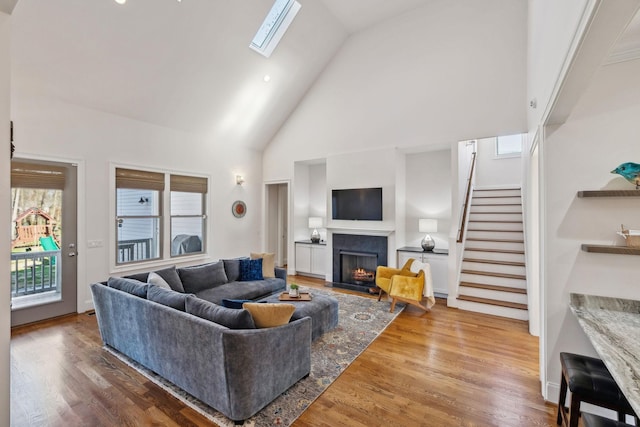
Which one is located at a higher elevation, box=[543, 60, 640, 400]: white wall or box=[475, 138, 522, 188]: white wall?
box=[475, 138, 522, 188]: white wall

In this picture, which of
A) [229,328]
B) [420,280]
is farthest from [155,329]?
[420,280]

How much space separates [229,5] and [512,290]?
608 cm

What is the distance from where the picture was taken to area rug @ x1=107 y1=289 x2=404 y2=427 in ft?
7.15

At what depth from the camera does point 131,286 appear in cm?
305

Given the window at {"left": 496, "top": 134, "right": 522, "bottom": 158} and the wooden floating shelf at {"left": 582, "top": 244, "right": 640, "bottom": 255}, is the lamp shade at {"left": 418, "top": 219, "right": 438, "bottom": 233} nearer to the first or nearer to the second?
the wooden floating shelf at {"left": 582, "top": 244, "right": 640, "bottom": 255}

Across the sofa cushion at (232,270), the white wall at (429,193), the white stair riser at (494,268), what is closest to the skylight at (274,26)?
the white wall at (429,193)

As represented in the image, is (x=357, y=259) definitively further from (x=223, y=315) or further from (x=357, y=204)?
(x=223, y=315)

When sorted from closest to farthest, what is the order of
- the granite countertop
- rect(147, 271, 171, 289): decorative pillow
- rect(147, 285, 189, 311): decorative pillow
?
the granite countertop
rect(147, 285, 189, 311): decorative pillow
rect(147, 271, 171, 289): decorative pillow

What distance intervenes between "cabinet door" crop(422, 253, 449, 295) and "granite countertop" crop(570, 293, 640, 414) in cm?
269

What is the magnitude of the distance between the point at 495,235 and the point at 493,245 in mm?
305

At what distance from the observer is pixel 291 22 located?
196 inches

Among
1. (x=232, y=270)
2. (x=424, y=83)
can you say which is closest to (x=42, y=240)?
(x=232, y=270)

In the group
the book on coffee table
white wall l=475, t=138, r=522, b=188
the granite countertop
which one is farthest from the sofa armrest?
white wall l=475, t=138, r=522, b=188

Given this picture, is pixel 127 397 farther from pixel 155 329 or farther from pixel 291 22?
pixel 291 22
